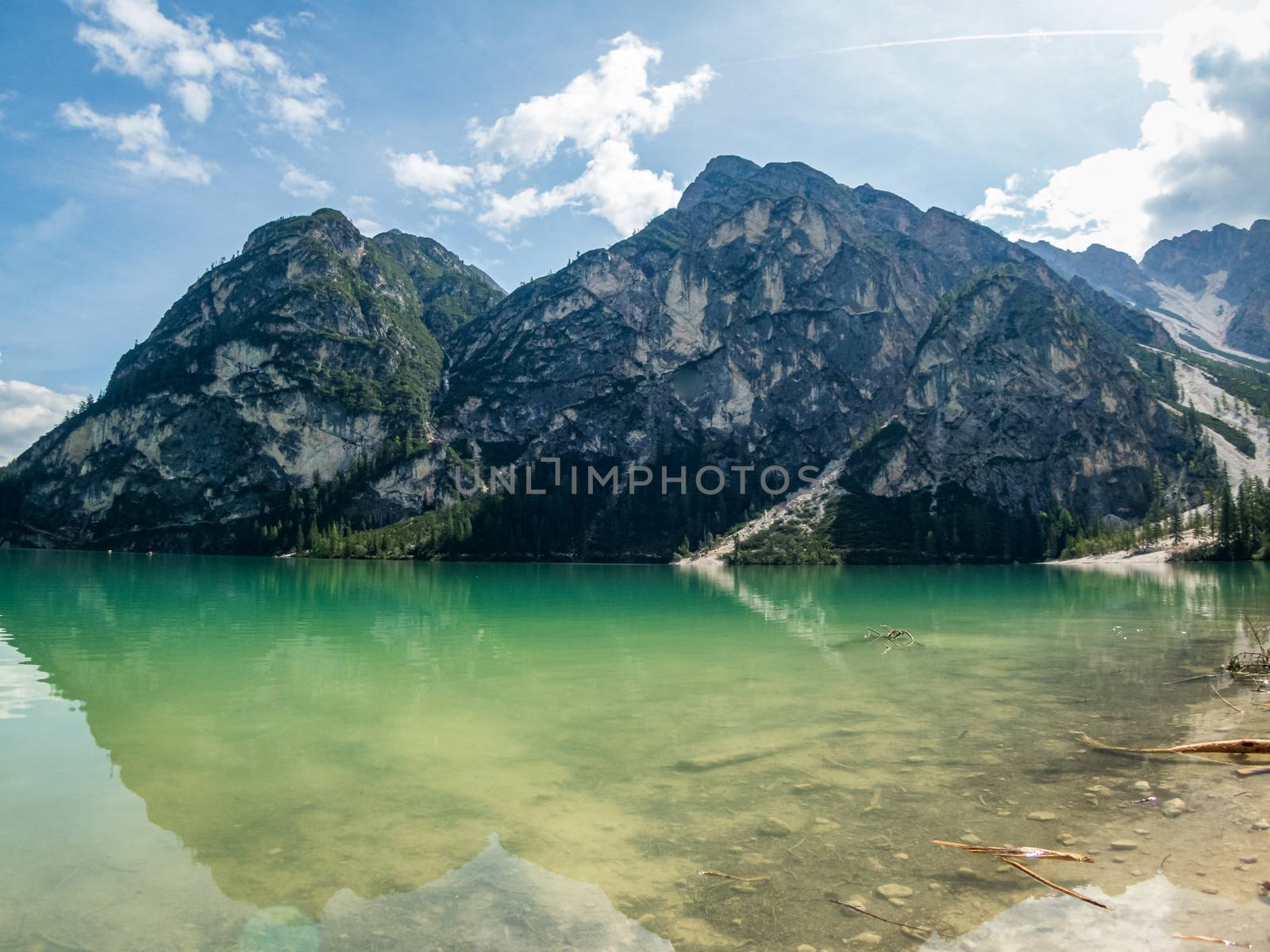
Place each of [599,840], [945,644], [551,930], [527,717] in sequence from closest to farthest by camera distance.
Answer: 1. [551,930]
2. [599,840]
3. [527,717]
4. [945,644]

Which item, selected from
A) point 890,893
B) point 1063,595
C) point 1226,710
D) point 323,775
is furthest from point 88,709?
point 1063,595

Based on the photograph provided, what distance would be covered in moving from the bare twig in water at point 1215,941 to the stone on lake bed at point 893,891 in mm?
2671

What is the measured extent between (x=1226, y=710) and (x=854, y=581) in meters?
87.8

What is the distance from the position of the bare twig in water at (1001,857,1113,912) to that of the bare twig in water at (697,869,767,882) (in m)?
3.30

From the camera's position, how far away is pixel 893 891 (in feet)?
29.1

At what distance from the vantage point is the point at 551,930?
8461mm

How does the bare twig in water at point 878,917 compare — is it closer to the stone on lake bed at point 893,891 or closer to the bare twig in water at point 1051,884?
the stone on lake bed at point 893,891

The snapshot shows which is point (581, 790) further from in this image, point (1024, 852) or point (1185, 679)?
point (1185, 679)

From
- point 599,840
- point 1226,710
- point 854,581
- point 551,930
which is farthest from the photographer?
point 854,581

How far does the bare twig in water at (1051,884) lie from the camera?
8.44 m

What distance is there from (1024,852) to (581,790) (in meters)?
7.32

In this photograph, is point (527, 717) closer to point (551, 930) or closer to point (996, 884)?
point (551, 930)

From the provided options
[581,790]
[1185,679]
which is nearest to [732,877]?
[581,790]

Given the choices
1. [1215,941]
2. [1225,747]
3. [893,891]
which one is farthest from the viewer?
[1225,747]
